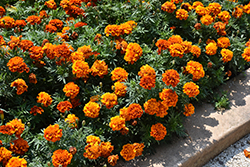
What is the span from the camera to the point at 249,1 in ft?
14.6

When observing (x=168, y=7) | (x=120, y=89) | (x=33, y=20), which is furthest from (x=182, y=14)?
(x=33, y=20)

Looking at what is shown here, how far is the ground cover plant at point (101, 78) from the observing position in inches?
102

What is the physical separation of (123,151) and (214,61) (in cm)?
193

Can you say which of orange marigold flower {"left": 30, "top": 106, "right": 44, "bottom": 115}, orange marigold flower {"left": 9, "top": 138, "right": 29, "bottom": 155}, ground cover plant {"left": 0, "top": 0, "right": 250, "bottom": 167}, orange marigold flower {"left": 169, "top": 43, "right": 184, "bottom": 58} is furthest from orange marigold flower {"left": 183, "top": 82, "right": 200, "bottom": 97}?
orange marigold flower {"left": 9, "top": 138, "right": 29, "bottom": 155}

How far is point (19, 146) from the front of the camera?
7.98 ft

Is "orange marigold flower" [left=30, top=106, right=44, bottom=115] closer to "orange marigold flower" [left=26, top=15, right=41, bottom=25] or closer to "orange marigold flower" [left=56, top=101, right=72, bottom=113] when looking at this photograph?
"orange marigold flower" [left=56, top=101, right=72, bottom=113]

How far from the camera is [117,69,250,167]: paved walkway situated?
288 centimetres

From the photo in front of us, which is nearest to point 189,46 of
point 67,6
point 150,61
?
point 150,61

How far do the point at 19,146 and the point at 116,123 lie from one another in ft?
3.14

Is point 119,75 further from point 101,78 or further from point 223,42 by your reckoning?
point 223,42

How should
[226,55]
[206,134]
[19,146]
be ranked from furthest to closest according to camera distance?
[226,55] → [206,134] → [19,146]

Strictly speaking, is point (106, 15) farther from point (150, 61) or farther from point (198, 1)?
point (198, 1)

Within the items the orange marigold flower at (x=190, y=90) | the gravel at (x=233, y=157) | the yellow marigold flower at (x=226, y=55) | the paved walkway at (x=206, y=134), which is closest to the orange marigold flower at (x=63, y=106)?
the paved walkway at (x=206, y=134)

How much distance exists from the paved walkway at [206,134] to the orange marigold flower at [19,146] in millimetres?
1023
